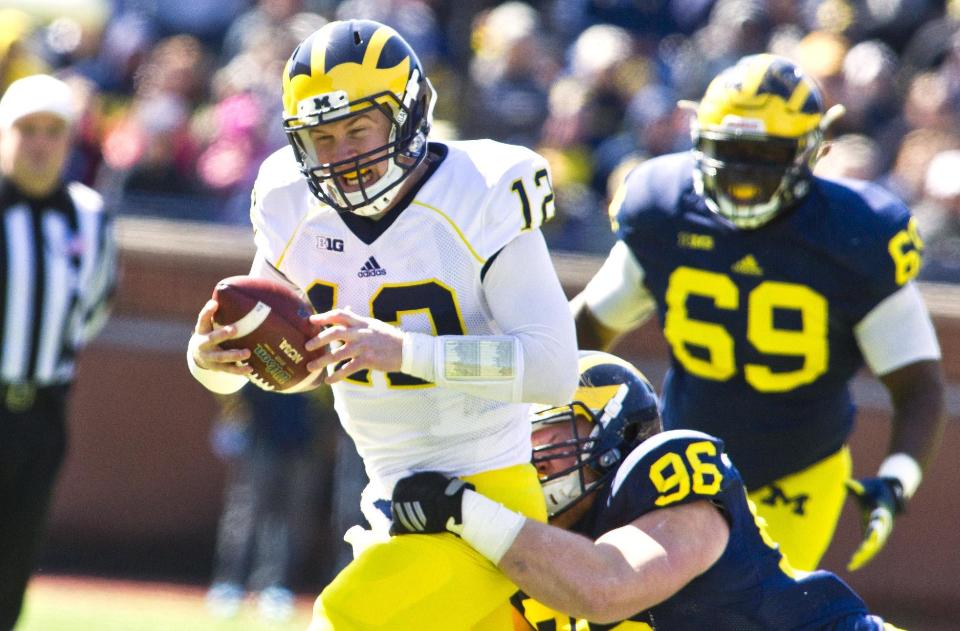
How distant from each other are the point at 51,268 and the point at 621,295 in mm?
2221

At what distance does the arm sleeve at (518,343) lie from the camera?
9.11 feet

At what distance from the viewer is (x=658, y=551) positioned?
8.73 ft

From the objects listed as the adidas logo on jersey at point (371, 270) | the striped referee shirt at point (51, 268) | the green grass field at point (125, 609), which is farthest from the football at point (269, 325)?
the green grass field at point (125, 609)

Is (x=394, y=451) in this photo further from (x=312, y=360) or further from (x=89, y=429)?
(x=89, y=429)

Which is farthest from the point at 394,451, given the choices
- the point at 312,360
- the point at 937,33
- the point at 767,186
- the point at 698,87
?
the point at 937,33

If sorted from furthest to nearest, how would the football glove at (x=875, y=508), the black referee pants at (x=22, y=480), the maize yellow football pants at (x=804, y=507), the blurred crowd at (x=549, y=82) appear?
the blurred crowd at (x=549, y=82) → the black referee pants at (x=22, y=480) → the maize yellow football pants at (x=804, y=507) → the football glove at (x=875, y=508)

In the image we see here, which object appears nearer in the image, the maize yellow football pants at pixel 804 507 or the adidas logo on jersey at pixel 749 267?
the maize yellow football pants at pixel 804 507

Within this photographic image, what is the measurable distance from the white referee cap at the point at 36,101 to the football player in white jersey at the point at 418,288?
2.50 meters

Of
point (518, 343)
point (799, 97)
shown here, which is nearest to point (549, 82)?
point (799, 97)

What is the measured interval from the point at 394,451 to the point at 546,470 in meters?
→ 0.31

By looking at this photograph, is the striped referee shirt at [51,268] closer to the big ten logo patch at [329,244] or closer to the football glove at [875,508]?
the big ten logo patch at [329,244]

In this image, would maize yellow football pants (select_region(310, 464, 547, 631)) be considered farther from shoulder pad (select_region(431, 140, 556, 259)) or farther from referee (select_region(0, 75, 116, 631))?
referee (select_region(0, 75, 116, 631))

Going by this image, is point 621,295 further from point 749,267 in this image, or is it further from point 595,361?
point 595,361

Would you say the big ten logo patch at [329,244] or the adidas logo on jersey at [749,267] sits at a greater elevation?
the big ten logo patch at [329,244]
